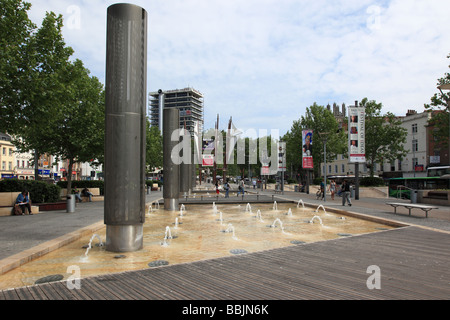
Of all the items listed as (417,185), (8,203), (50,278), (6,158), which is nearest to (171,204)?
(8,203)

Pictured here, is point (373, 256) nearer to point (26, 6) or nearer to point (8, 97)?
point (8, 97)

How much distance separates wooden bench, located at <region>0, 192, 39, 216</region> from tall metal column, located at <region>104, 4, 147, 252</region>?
10.7m

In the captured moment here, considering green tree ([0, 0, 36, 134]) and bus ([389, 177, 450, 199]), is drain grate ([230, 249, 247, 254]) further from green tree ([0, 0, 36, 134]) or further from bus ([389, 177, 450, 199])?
bus ([389, 177, 450, 199])

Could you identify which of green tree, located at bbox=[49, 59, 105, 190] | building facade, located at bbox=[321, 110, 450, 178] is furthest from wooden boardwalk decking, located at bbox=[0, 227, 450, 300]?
building facade, located at bbox=[321, 110, 450, 178]

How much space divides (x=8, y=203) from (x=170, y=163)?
8.16m

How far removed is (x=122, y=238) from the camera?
763cm

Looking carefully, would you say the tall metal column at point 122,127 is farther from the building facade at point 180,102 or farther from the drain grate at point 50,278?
the building facade at point 180,102

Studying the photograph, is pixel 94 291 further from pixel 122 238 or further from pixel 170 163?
pixel 170 163

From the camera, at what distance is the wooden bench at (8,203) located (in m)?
15.2

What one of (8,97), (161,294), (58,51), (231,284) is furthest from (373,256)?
(58,51)

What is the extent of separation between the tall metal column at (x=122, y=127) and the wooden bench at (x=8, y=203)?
10704 millimetres

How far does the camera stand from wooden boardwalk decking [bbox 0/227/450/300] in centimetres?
454

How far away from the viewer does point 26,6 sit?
1408 cm

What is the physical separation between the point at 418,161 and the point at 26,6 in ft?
185
